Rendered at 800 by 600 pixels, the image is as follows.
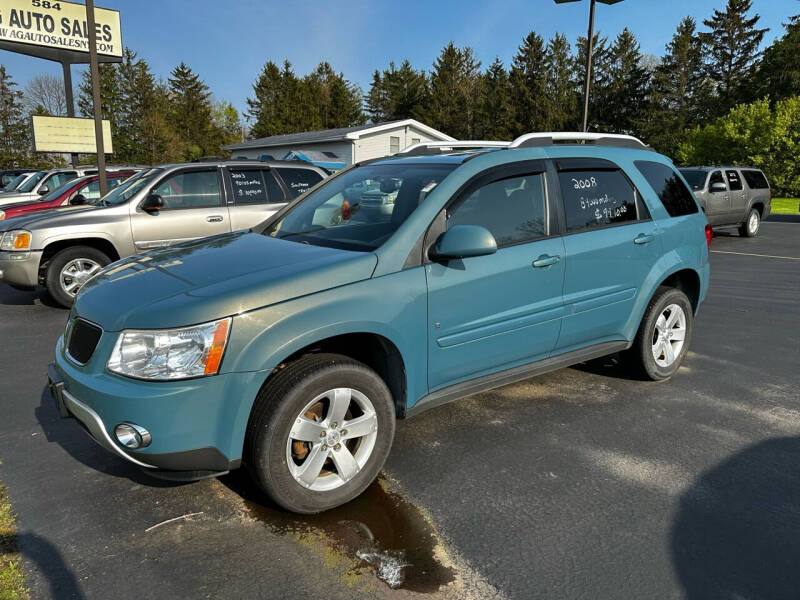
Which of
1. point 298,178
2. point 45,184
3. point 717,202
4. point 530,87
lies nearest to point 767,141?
point 717,202

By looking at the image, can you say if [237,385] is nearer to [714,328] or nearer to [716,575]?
[716,575]

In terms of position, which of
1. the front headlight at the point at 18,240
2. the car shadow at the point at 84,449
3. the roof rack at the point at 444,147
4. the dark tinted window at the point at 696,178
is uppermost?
the dark tinted window at the point at 696,178

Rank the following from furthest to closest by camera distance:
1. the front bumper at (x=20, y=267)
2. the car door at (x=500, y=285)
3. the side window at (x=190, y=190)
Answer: the side window at (x=190, y=190), the front bumper at (x=20, y=267), the car door at (x=500, y=285)

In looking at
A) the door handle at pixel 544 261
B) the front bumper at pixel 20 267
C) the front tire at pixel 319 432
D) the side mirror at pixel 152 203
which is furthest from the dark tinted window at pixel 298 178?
the front tire at pixel 319 432

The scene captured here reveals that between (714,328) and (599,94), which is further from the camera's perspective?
(599,94)

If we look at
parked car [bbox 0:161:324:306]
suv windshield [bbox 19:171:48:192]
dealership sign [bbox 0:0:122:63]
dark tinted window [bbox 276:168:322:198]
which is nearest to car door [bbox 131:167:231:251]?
parked car [bbox 0:161:324:306]

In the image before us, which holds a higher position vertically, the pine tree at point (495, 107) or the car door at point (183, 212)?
the pine tree at point (495, 107)

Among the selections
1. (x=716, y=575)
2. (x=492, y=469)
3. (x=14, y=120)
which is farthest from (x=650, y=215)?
(x=14, y=120)

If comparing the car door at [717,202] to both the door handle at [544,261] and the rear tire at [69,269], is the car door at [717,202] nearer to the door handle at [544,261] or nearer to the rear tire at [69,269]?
the door handle at [544,261]

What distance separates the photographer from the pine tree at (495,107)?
53.2 m

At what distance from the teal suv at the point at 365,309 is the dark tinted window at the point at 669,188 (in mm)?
35

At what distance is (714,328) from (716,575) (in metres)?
4.71

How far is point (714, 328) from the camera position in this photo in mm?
6590

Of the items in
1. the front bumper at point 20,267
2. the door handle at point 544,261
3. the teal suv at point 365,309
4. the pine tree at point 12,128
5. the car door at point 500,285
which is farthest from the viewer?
the pine tree at point 12,128
